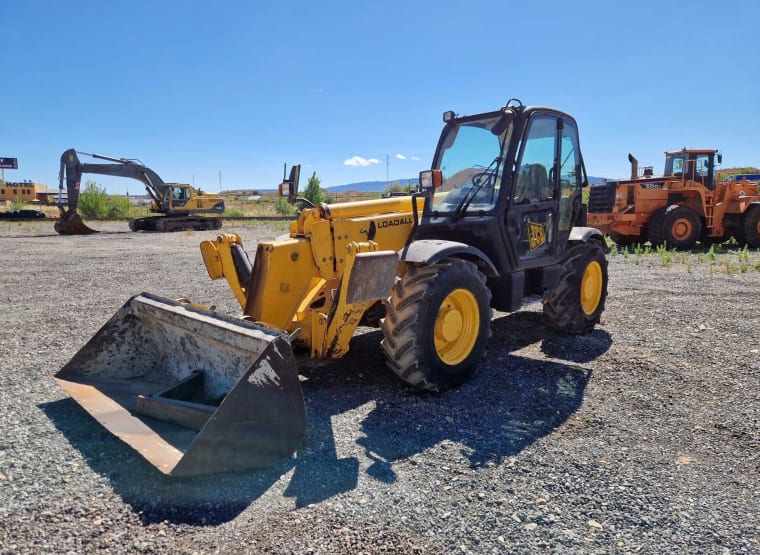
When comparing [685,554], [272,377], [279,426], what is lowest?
[685,554]

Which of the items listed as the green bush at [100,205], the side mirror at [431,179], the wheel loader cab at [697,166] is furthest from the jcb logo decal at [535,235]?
the green bush at [100,205]

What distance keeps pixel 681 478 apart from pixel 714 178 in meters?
16.1

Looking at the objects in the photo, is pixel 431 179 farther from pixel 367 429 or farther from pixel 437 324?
pixel 367 429

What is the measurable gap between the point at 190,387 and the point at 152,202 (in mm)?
25358

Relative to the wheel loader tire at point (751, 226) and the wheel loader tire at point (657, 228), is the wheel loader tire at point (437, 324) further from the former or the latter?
the wheel loader tire at point (751, 226)

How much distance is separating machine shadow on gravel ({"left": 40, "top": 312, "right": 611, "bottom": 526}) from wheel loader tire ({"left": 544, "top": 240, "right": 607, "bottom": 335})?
57 centimetres

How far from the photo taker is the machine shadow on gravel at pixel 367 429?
9.78ft

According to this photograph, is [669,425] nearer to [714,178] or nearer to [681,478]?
[681,478]

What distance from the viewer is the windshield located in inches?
207

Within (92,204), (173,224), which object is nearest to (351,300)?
(173,224)

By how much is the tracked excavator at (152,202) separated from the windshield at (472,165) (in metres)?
22.0

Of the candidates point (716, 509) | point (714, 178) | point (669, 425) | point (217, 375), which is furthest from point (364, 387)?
point (714, 178)

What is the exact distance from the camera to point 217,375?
13.0 ft

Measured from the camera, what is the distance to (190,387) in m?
3.94
